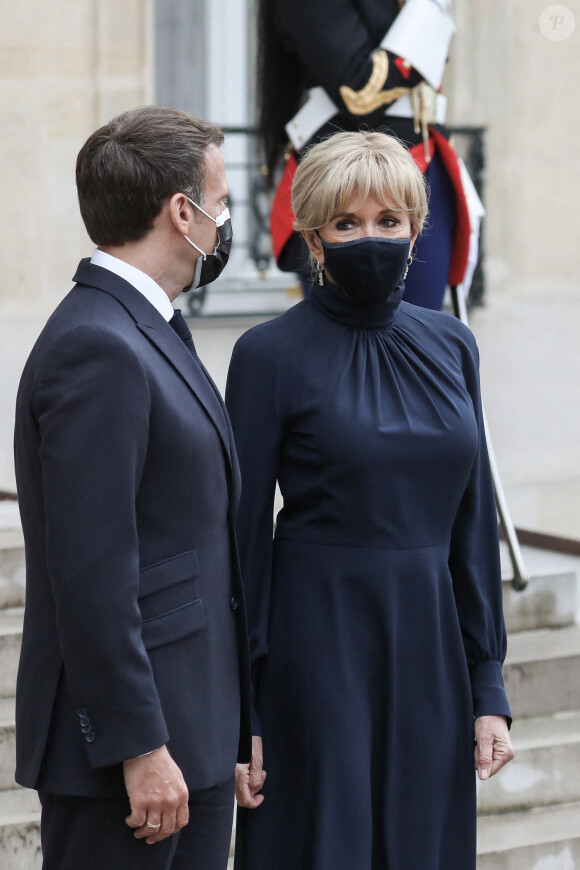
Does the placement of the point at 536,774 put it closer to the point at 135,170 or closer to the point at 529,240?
the point at 135,170

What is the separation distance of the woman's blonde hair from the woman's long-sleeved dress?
6.5 inches

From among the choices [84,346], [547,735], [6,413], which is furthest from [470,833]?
[6,413]

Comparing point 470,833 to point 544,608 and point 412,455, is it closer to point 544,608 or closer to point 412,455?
point 412,455

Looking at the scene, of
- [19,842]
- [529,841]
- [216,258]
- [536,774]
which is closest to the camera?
[216,258]

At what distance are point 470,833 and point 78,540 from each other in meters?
1.11

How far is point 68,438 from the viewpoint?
1.91 meters

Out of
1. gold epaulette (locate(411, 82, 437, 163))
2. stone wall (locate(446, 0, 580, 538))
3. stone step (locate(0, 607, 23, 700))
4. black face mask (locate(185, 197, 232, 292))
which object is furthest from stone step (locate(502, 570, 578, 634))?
black face mask (locate(185, 197, 232, 292))

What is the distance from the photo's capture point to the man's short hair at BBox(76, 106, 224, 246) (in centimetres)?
205

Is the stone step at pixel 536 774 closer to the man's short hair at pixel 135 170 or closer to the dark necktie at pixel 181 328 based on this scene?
the dark necktie at pixel 181 328

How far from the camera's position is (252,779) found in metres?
2.47

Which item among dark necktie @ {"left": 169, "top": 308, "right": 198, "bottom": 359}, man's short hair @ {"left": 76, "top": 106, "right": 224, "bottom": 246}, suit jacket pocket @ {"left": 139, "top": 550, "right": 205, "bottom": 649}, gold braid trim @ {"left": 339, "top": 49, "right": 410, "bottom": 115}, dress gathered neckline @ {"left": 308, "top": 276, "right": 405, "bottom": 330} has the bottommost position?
suit jacket pocket @ {"left": 139, "top": 550, "right": 205, "bottom": 649}

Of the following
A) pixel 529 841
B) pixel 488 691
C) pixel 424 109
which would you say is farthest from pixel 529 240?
pixel 488 691

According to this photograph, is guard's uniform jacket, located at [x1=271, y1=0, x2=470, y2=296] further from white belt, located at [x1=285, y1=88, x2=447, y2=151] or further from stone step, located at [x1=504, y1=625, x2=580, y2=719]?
stone step, located at [x1=504, y1=625, x2=580, y2=719]

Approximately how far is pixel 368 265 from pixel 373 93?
1.73 m
